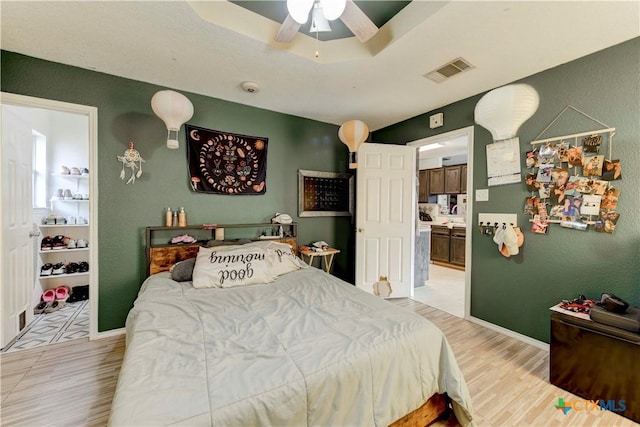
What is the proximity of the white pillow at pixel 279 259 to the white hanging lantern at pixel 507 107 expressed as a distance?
2.20 meters

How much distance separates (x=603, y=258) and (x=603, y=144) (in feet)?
Answer: 2.92

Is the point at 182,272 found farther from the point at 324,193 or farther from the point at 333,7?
the point at 333,7

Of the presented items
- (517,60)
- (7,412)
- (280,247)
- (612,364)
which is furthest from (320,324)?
(517,60)

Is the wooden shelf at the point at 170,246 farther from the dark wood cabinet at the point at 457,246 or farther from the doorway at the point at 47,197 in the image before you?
the dark wood cabinet at the point at 457,246

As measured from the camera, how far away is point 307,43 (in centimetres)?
213

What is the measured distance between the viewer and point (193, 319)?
1533 millimetres

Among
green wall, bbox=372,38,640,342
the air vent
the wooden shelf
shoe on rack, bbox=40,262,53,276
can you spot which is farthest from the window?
green wall, bbox=372,38,640,342

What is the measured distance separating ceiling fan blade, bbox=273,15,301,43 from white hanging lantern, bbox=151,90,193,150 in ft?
3.70

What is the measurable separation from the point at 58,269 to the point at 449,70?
16.2 feet

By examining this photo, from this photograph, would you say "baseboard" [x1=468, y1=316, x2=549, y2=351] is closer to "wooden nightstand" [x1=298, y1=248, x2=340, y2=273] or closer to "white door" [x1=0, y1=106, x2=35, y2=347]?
"wooden nightstand" [x1=298, y1=248, x2=340, y2=273]

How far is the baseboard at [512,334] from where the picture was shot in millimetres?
2303

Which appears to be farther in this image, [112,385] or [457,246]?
[457,246]

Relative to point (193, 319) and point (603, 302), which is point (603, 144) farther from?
point (193, 319)

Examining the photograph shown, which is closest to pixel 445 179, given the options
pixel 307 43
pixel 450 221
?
pixel 450 221
